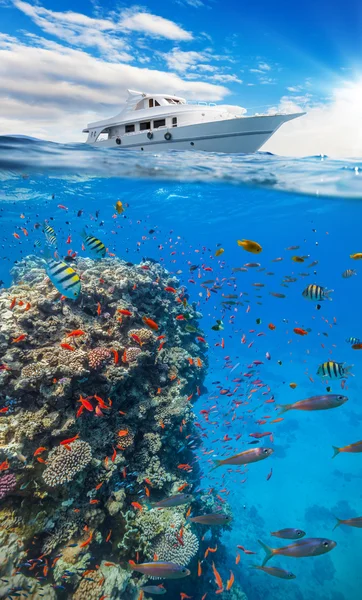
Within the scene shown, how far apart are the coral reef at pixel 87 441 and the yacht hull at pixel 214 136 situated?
35.0 feet

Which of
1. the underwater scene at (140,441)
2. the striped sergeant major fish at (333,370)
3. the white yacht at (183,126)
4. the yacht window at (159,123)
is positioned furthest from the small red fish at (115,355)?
the yacht window at (159,123)

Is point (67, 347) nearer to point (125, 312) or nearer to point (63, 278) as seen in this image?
point (125, 312)

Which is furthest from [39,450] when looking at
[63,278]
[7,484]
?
[63,278]

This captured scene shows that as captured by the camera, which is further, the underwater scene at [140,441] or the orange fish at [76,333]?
the orange fish at [76,333]

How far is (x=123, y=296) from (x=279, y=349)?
118ft

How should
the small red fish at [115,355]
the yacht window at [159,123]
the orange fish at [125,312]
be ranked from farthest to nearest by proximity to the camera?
the yacht window at [159,123] < the orange fish at [125,312] < the small red fish at [115,355]

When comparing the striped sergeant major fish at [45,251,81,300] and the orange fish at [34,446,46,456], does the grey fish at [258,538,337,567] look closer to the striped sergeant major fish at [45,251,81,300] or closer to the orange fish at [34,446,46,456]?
the orange fish at [34,446,46,456]

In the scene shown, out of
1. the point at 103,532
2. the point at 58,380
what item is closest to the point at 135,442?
the point at 103,532

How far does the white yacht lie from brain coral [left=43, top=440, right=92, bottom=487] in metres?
14.4

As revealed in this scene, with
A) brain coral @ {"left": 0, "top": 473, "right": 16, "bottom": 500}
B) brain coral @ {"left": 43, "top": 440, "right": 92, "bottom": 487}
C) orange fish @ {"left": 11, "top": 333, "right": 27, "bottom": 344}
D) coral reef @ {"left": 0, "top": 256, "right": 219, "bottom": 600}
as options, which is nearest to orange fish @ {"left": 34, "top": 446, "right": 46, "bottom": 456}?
coral reef @ {"left": 0, "top": 256, "right": 219, "bottom": 600}

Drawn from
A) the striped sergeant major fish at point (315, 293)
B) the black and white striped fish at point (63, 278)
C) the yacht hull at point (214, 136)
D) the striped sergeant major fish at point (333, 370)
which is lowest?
the striped sergeant major fish at point (333, 370)

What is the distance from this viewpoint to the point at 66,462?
5758 millimetres

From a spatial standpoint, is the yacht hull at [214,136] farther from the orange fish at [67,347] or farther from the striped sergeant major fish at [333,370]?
the orange fish at [67,347]

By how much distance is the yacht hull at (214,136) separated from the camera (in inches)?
565
